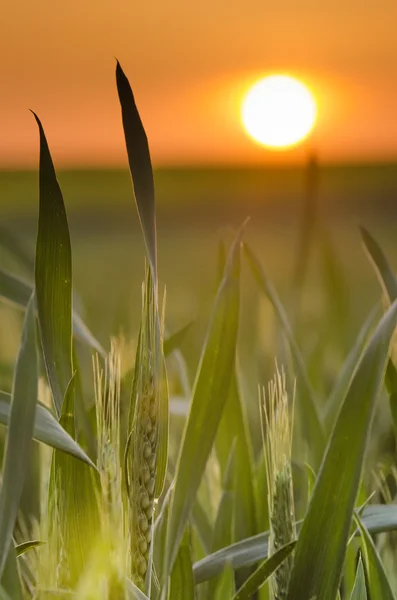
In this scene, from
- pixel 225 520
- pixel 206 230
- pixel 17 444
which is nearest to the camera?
pixel 17 444

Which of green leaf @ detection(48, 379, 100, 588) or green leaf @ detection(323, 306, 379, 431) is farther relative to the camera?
green leaf @ detection(323, 306, 379, 431)

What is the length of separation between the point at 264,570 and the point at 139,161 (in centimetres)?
12

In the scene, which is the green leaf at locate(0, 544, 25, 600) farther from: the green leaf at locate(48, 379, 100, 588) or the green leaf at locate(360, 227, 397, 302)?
the green leaf at locate(360, 227, 397, 302)

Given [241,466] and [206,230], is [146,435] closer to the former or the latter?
[241,466]

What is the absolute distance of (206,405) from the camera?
229 millimetres

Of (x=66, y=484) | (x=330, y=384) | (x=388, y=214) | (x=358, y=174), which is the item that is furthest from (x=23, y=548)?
(x=358, y=174)

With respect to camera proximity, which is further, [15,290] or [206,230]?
[206,230]

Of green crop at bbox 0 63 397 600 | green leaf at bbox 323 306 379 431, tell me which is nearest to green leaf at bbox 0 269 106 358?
green crop at bbox 0 63 397 600

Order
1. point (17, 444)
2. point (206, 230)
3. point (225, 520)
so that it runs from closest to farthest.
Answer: point (17, 444) → point (225, 520) → point (206, 230)

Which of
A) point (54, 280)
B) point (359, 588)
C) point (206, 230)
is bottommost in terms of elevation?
point (359, 588)

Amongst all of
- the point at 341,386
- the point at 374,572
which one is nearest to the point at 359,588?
the point at 374,572

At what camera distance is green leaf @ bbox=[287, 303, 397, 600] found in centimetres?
21

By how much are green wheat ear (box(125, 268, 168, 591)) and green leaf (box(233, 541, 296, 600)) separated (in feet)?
0.10

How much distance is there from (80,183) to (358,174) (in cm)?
199
